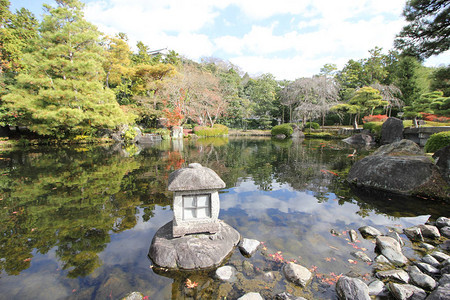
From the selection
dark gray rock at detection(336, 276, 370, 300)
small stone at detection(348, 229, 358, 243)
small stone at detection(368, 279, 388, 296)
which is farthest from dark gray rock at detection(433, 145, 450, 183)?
dark gray rock at detection(336, 276, 370, 300)

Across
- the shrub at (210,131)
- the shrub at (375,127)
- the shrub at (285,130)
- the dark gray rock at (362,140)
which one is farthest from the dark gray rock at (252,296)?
Answer: the shrub at (285,130)

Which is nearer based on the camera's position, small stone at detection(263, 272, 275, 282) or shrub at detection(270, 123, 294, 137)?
small stone at detection(263, 272, 275, 282)

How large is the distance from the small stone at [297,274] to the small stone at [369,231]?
1712 mm

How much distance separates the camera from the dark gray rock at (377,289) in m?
2.29

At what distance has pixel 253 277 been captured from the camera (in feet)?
8.64

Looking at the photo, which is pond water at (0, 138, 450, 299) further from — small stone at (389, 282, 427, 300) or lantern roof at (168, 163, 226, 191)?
lantern roof at (168, 163, 226, 191)

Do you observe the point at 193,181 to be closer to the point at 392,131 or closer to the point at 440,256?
the point at 440,256

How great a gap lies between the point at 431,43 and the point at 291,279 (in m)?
6.80

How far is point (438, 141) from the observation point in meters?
7.61

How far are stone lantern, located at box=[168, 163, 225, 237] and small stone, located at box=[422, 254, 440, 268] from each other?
9.32 feet

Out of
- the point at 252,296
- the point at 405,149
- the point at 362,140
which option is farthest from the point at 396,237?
the point at 362,140

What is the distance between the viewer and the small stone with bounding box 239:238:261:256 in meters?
3.12

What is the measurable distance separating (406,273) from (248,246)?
6.41 feet

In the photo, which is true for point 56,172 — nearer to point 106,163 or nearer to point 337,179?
point 106,163
